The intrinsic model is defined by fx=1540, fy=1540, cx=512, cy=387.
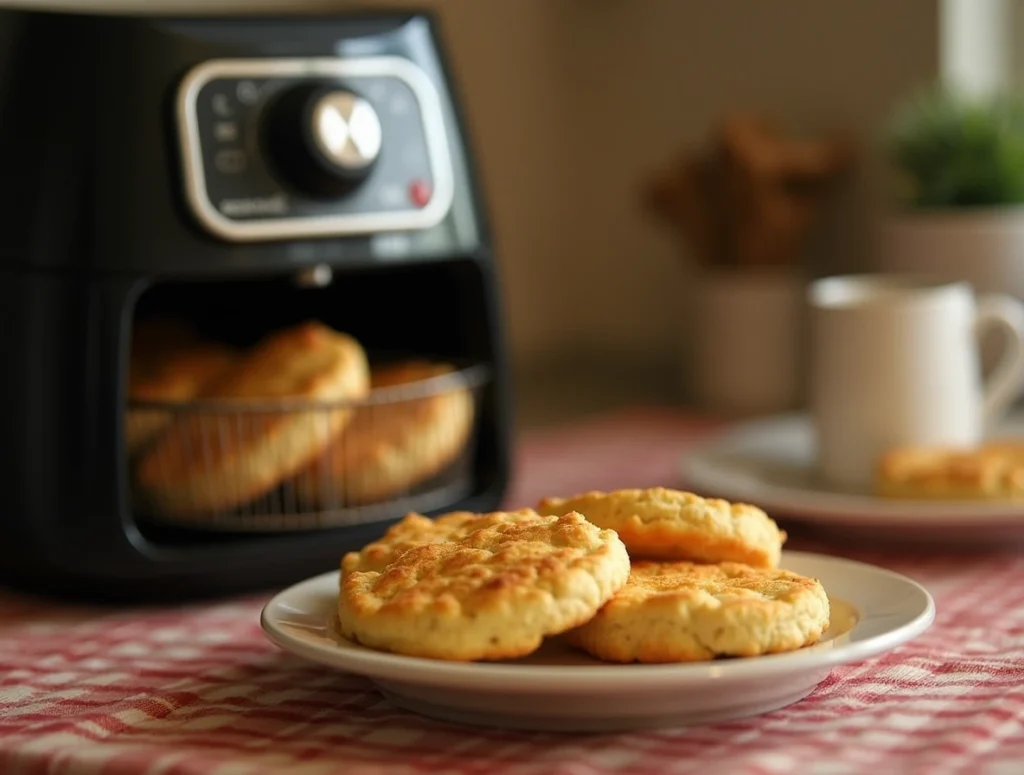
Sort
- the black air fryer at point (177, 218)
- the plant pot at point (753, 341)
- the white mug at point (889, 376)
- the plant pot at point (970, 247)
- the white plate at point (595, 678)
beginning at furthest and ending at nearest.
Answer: the plant pot at point (753, 341) < the plant pot at point (970, 247) < the white mug at point (889, 376) < the black air fryer at point (177, 218) < the white plate at point (595, 678)

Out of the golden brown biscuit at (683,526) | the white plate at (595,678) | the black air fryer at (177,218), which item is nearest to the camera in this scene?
the white plate at (595,678)

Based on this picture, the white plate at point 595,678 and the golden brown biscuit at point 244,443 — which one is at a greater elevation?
the golden brown biscuit at point 244,443

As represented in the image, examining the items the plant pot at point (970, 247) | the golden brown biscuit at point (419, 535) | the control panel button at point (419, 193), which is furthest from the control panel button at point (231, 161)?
the plant pot at point (970, 247)

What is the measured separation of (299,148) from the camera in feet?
3.07

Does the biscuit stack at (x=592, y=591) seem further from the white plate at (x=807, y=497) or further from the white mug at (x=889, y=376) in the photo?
the white mug at (x=889, y=376)

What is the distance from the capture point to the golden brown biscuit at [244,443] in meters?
0.96

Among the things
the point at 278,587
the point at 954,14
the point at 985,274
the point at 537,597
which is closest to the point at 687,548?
the point at 537,597

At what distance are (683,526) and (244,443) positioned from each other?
339 millimetres

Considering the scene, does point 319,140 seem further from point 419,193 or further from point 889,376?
point 889,376

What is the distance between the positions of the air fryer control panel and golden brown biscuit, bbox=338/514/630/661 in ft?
1.04

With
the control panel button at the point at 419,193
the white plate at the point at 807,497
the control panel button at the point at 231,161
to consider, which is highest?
the control panel button at the point at 231,161

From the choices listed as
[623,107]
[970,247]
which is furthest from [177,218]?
[623,107]

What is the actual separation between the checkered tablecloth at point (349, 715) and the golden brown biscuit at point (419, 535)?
7 centimetres

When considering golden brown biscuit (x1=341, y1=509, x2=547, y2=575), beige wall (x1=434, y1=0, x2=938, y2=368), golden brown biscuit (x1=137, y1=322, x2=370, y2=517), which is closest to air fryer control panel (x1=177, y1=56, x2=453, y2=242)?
golden brown biscuit (x1=137, y1=322, x2=370, y2=517)
